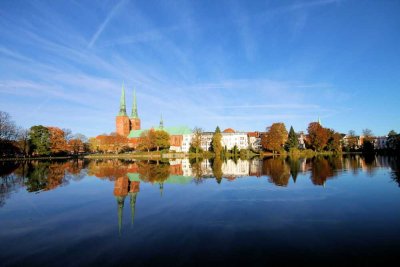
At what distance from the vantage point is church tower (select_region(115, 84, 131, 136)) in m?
145

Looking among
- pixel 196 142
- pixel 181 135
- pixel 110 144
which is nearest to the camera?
pixel 196 142

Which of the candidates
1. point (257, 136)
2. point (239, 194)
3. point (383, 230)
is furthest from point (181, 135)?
point (383, 230)

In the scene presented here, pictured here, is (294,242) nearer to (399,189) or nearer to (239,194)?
(239,194)

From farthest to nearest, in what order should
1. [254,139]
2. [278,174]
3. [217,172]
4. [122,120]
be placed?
[254,139] → [122,120] → [217,172] → [278,174]

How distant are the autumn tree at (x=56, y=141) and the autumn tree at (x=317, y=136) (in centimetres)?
7928

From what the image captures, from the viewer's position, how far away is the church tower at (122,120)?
145m

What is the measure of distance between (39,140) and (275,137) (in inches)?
2800

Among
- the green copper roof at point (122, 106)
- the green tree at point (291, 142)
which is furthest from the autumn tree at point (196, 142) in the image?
the green copper roof at point (122, 106)

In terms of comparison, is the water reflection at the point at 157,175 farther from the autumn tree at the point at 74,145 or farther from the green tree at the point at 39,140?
the autumn tree at the point at 74,145

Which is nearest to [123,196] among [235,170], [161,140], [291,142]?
[235,170]

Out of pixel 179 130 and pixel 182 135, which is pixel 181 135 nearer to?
pixel 182 135

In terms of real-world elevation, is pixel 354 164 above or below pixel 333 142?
below

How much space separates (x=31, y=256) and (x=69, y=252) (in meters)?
1.01

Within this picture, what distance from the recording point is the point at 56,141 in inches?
3637
